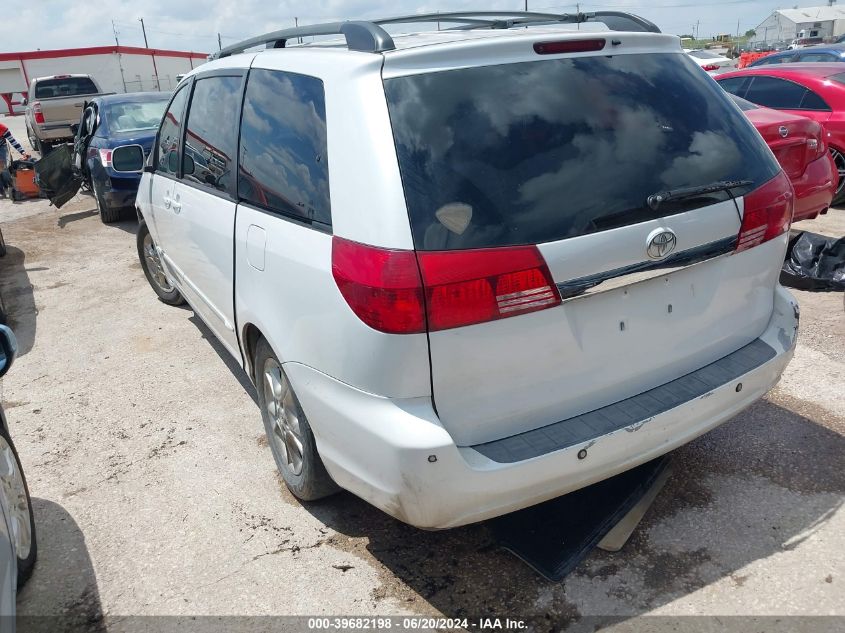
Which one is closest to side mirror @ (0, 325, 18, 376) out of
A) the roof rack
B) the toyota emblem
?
the roof rack

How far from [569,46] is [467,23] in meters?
1.21

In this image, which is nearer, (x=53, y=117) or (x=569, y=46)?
(x=569, y=46)

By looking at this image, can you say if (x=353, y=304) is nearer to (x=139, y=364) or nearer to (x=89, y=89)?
(x=139, y=364)

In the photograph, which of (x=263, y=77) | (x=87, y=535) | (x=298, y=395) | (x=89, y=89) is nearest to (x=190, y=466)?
(x=87, y=535)

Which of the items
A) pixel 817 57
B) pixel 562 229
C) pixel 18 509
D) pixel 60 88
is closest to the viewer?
pixel 562 229

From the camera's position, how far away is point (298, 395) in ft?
8.86

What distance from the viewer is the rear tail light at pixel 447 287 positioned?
2.15 meters

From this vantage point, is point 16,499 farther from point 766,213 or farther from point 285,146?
point 766,213

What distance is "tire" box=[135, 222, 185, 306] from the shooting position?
6.10 meters

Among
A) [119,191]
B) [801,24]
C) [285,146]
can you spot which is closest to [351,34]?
[285,146]

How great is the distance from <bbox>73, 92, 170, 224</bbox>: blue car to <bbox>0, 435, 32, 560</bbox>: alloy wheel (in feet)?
22.1

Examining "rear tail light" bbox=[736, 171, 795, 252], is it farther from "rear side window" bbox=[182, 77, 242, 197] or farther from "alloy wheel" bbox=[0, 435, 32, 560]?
"alloy wheel" bbox=[0, 435, 32, 560]

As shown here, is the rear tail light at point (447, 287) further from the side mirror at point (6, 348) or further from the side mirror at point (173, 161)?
the side mirror at point (173, 161)

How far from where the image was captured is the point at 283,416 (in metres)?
3.12
